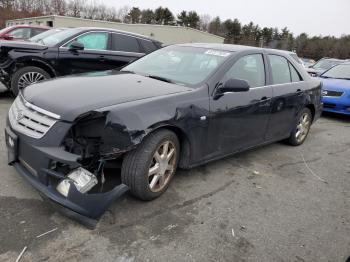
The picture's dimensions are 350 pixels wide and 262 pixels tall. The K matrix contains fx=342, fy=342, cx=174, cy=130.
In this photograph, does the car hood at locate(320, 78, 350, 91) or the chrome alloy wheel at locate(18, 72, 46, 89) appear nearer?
the chrome alloy wheel at locate(18, 72, 46, 89)

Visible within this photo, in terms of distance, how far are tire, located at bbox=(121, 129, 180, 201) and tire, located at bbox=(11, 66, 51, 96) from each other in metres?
4.09

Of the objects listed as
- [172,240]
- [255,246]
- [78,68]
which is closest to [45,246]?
[172,240]

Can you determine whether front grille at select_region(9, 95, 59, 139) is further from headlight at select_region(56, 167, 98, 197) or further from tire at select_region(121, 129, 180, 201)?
tire at select_region(121, 129, 180, 201)

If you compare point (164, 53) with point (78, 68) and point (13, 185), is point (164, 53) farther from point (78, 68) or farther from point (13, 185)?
point (78, 68)

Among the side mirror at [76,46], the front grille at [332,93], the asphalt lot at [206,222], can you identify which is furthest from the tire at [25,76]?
the front grille at [332,93]


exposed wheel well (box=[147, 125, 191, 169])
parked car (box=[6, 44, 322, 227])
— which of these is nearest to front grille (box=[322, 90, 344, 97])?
parked car (box=[6, 44, 322, 227])

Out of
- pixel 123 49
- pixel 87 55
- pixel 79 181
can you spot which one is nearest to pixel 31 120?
pixel 79 181

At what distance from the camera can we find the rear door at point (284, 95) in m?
4.88

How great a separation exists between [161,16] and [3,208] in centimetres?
7470

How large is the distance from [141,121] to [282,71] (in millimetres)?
3023

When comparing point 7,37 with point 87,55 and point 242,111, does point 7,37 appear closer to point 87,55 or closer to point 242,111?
point 87,55

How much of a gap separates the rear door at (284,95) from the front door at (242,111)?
203 millimetres

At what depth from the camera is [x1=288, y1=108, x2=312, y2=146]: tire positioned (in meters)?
5.69

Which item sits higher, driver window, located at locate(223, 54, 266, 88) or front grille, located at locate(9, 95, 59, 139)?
driver window, located at locate(223, 54, 266, 88)
